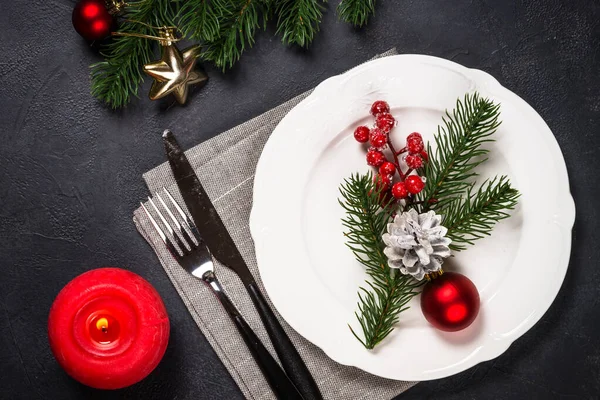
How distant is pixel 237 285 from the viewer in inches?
39.3

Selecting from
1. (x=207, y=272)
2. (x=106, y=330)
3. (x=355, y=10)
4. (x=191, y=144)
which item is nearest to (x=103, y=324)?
(x=106, y=330)

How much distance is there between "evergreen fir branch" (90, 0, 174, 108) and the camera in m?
1.01

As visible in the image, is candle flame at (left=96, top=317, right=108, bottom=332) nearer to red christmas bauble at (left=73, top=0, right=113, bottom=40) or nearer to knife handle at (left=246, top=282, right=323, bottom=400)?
knife handle at (left=246, top=282, right=323, bottom=400)

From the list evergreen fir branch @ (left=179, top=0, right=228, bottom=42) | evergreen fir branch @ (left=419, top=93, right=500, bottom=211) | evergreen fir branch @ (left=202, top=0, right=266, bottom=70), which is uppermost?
evergreen fir branch @ (left=179, top=0, right=228, bottom=42)

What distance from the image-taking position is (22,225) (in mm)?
1029

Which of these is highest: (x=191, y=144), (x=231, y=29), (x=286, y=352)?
(x=231, y=29)

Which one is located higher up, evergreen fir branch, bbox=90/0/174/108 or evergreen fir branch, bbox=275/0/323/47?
evergreen fir branch, bbox=90/0/174/108

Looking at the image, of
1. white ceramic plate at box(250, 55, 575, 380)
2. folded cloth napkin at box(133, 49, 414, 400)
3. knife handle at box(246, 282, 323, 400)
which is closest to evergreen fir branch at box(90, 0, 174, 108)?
folded cloth napkin at box(133, 49, 414, 400)

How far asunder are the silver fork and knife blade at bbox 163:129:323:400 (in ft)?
0.04

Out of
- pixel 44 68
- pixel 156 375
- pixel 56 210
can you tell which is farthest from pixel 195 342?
pixel 44 68

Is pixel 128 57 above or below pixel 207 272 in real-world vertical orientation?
above

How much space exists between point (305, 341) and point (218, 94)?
0.39 m

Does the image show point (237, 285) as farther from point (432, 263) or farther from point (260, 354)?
point (432, 263)

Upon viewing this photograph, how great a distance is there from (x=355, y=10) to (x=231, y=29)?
0.18 metres
